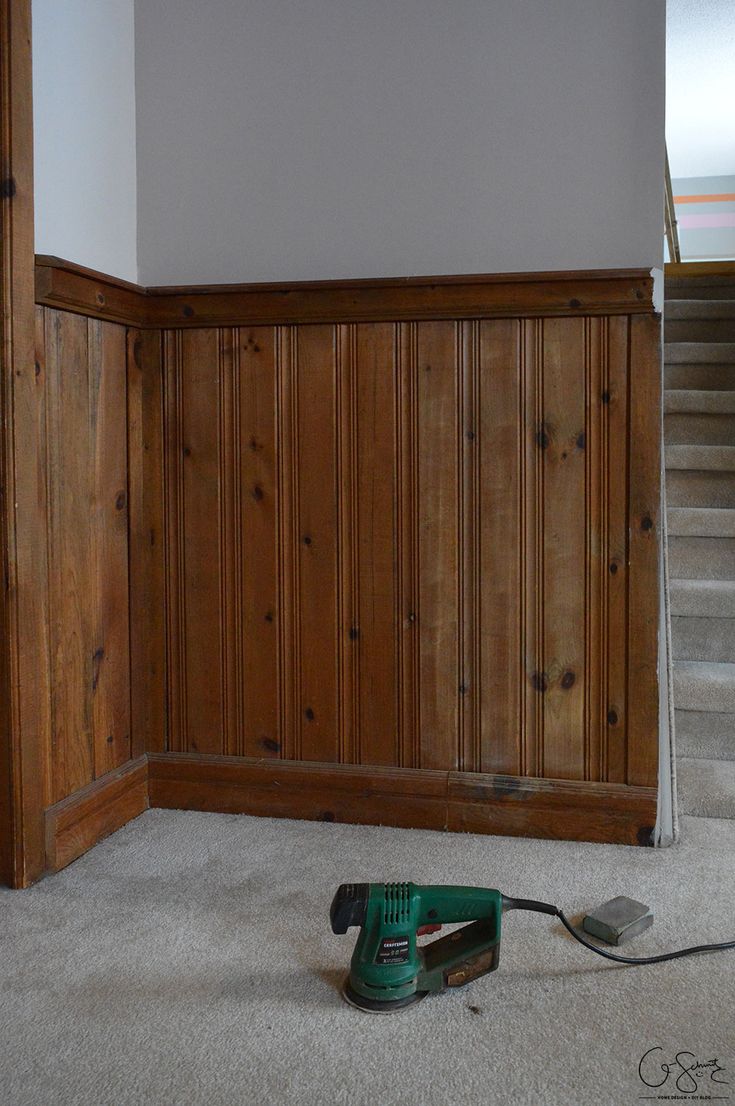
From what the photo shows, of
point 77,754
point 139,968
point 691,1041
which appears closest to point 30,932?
point 139,968

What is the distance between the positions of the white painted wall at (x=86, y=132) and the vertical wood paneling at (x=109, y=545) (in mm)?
221

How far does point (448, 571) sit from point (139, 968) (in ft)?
3.65

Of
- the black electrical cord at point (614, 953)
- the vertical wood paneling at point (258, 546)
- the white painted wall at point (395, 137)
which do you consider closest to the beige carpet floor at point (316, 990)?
the black electrical cord at point (614, 953)

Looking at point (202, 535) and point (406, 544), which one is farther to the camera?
point (202, 535)

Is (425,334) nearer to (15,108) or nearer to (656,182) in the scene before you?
(656,182)

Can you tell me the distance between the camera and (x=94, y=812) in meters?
2.26

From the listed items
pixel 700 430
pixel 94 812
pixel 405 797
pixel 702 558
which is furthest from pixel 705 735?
pixel 94 812

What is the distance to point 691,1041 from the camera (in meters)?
1.47

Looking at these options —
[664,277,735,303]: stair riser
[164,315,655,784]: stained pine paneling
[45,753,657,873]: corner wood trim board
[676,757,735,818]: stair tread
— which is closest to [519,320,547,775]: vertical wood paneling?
[164,315,655,784]: stained pine paneling

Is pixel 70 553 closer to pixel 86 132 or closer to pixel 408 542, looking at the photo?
pixel 408 542

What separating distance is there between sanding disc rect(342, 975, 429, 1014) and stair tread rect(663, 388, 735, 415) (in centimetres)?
229

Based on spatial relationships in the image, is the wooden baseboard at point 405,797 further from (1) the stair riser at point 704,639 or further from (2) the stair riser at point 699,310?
(2) the stair riser at point 699,310

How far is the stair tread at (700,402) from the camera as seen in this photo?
3252 mm

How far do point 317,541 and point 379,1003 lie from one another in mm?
1143
